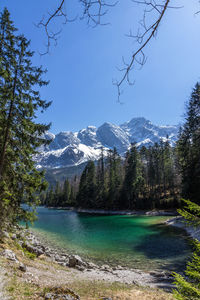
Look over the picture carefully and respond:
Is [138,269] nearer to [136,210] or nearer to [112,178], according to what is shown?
[136,210]

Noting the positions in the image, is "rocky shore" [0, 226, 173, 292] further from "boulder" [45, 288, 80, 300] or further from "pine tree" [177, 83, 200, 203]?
"pine tree" [177, 83, 200, 203]

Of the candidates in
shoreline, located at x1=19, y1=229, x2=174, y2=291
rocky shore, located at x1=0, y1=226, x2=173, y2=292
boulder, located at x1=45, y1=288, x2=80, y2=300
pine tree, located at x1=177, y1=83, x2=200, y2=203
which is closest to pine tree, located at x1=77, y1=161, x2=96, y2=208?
pine tree, located at x1=177, y1=83, x2=200, y2=203

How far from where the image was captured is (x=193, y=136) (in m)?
21.4

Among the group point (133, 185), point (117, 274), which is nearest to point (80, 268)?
point (117, 274)

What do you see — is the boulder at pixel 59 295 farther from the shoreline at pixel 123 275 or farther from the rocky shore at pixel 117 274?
the shoreline at pixel 123 275

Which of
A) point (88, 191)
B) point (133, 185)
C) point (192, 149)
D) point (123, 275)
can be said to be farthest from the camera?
point (88, 191)

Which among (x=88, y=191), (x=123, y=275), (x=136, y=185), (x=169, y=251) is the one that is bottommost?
(x=88, y=191)

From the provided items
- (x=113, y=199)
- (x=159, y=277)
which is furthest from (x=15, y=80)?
(x=113, y=199)

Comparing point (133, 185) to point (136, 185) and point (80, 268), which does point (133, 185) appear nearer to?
point (136, 185)

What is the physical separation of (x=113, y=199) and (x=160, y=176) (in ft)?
59.7

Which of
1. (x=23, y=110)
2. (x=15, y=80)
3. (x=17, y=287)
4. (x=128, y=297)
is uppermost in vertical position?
(x=15, y=80)

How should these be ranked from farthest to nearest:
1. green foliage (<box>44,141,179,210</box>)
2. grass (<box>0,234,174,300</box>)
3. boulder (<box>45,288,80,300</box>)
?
green foliage (<box>44,141,179,210</box>) → grass (<box>0,234,174,300</box>) → boulder (<box>45,288,80,300</box>)

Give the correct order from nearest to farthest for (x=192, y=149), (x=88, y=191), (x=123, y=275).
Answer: (x=123, y=275), (x=192, y=149), (x=88, y=191)

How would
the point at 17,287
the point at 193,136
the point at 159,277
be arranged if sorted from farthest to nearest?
the point at 193,136 → the point at 159,277 → the point at 17,287
